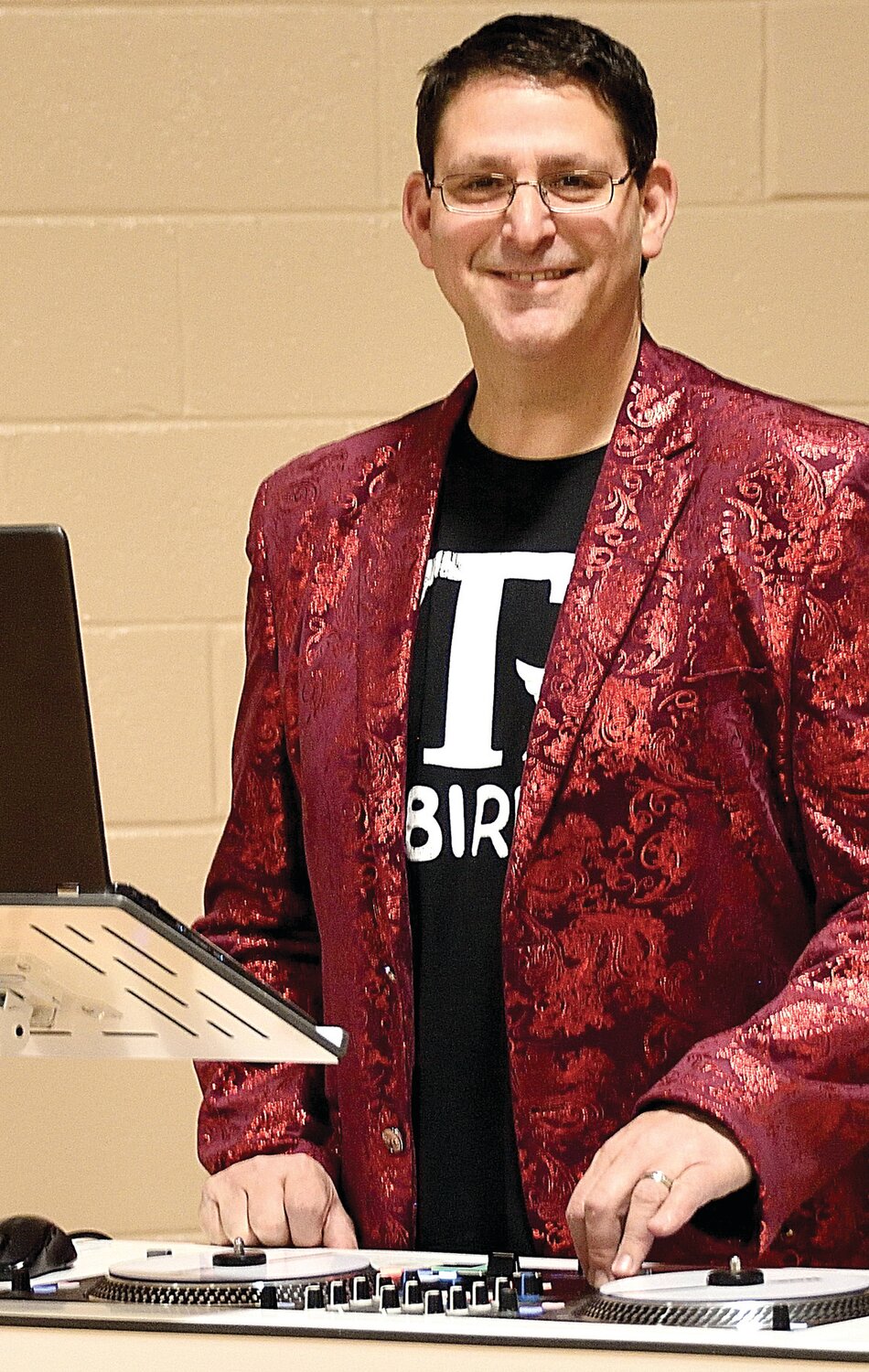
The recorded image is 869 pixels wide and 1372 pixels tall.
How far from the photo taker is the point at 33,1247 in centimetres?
132

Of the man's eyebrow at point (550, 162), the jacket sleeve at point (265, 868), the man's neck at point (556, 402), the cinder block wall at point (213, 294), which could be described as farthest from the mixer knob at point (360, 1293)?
the cinder block wall at point (213, 294)

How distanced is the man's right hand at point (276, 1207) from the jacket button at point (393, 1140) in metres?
0.05

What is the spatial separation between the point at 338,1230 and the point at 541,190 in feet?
2.63

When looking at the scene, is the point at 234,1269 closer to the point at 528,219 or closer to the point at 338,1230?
the point at 338,1230

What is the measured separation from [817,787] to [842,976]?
0.49 ft

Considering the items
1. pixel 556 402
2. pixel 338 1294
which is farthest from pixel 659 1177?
pixel 556 402

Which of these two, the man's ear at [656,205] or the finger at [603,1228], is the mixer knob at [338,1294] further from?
the man's ear at [656,205]

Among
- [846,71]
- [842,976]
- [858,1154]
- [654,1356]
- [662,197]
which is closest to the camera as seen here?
[654,1356]

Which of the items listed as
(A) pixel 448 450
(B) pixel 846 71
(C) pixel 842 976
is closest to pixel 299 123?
(B) pixel 846 71

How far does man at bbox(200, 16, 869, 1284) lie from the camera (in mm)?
1474

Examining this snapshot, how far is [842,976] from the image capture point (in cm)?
137

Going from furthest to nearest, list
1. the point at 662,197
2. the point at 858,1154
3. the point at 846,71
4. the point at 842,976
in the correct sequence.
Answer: the point at 846,71
the point at 662,197
the point at 858,1154
the point at 842,976

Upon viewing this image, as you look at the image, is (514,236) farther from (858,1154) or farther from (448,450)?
(858,1154)

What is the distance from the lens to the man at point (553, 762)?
4.83ft
